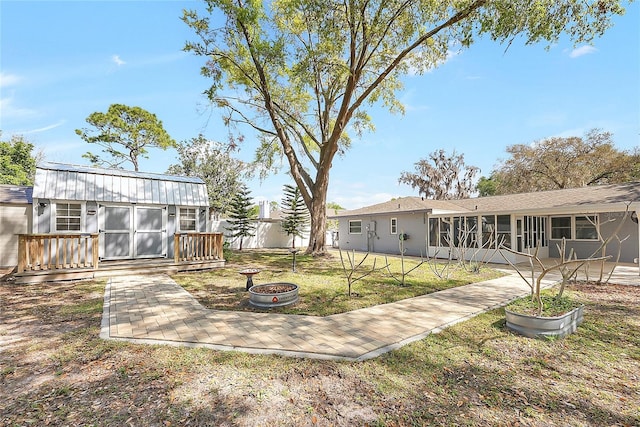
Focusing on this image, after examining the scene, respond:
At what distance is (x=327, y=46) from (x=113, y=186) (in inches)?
359

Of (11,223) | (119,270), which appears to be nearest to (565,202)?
(119,270)

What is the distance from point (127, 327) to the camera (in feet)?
13.6

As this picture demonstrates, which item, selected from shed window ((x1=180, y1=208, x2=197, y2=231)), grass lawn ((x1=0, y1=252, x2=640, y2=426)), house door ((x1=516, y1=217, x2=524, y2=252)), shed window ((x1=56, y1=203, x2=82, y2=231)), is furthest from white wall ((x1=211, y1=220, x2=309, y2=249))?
grass lawn ((x1=0, y1=252, x2=640, y2=426))

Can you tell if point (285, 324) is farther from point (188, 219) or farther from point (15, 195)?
point (15, 195)

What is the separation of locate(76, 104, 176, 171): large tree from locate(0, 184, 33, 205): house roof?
11716 mm

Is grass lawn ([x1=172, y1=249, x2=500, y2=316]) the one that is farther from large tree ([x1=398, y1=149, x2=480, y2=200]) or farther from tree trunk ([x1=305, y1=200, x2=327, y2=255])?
large tree ([x1=398, y1=149, x2=480, y2=200])

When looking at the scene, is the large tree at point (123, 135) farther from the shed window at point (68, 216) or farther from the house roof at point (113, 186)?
the shed window at point (68, 216)

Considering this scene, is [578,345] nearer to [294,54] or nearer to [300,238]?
[294,54]

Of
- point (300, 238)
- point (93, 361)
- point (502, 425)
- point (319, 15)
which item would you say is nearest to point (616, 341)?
point (502, 425)

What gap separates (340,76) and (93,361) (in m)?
12.5

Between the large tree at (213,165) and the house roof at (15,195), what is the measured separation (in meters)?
12.1

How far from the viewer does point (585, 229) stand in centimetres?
1218

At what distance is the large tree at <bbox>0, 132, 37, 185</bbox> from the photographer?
72.3ft

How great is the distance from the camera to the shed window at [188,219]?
33.8ft
